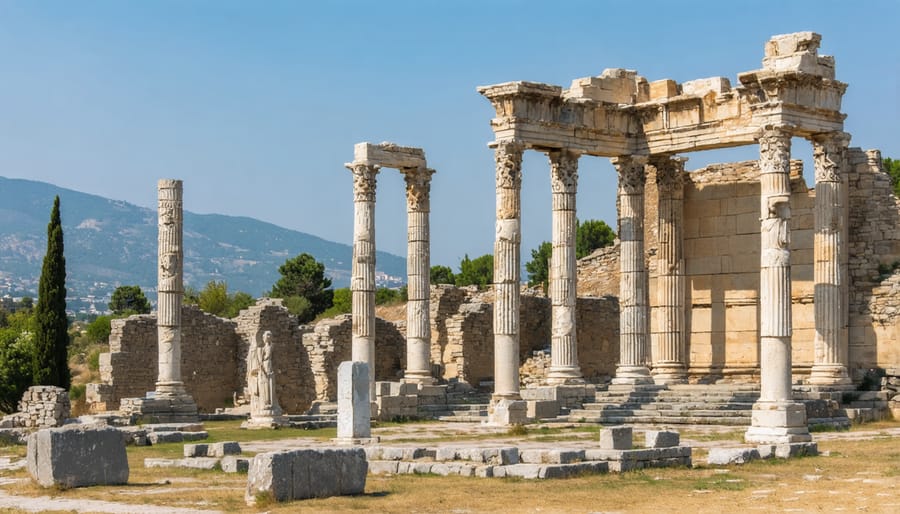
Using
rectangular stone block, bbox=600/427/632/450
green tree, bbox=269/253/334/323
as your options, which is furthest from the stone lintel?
green tree, bbox=269/253/334/323

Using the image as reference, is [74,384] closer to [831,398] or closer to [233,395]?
[233,395]

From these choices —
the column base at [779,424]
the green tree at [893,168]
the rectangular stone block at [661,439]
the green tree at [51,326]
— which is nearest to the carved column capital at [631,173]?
the column base at [779,424]

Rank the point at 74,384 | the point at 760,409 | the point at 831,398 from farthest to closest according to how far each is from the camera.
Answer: the point at 74,384
the point at 831,398
the point at 760,409

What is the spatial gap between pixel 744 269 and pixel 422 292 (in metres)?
8.28

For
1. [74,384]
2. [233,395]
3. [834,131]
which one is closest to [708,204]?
[834,131]

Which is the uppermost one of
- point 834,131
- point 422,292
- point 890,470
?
point 834,131

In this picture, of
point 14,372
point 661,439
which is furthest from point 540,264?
point 661,439

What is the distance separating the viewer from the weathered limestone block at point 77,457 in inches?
843

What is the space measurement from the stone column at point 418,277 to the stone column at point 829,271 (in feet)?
33.5

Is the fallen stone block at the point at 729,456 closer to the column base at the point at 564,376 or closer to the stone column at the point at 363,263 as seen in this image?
the column base at the point at 564,376

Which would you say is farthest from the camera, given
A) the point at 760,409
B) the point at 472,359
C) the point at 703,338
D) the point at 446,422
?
the point at 472,359

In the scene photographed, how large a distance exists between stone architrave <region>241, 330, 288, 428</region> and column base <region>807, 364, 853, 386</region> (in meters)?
12.1

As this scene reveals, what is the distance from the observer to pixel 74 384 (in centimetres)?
5897

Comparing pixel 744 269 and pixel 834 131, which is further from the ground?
pixel 834 131
